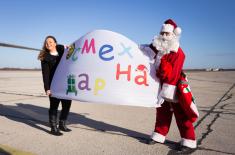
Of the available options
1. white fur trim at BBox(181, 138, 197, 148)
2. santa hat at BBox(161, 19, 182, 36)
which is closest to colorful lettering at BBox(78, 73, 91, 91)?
santa hat at BBox(161, 19, 182, 36)

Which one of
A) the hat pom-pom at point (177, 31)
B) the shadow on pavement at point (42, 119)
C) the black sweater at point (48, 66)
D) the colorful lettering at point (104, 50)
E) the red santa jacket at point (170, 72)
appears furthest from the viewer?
the shadow on pavement at point (42, 119)

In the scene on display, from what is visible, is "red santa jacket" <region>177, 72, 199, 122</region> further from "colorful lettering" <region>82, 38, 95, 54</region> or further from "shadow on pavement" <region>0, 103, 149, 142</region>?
"colorful lettering" <region>82, 38, 95, 54</region>

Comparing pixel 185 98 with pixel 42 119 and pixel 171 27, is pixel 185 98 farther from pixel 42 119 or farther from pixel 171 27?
pixel 42 119

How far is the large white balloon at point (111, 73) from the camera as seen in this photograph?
3.95 meters

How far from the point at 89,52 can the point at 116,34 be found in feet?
1.52

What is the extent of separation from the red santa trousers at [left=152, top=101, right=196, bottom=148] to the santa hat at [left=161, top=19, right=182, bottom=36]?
3.40ft

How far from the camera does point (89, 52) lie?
13.8 ft

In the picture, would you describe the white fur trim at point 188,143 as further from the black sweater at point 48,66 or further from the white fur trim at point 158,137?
the black sweater at point 48,66

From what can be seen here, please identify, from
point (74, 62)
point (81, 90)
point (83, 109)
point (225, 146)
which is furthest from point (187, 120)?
point (83, 109)

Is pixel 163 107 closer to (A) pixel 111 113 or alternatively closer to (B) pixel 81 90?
(B) pixel 81 90

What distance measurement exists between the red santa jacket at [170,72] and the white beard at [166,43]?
6 centimetres

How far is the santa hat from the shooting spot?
4.13 m

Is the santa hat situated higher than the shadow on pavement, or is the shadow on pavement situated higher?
the santa hat

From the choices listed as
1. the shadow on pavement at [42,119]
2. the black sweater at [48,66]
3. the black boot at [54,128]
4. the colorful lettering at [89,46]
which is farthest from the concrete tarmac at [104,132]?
the colorful lettering at [89,46]
